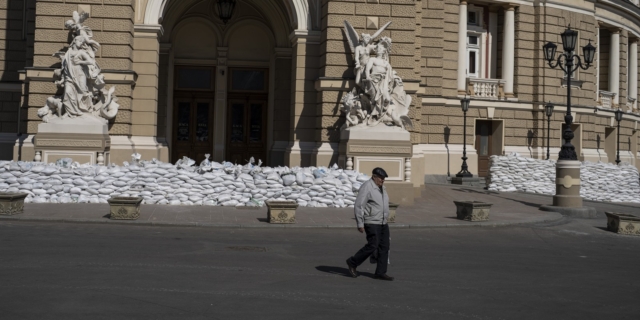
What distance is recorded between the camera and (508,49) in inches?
1399

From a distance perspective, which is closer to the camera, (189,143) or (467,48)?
(189,143)

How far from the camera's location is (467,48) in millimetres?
35656

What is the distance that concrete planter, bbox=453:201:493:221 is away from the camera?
57.2 feet

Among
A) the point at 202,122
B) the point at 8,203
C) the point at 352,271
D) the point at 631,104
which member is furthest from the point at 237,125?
the point at 631,104

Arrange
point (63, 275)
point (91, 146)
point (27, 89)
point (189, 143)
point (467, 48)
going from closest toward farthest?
point (63, 275), point (91, 146), point (27, 89), point (189, 143), point (467, 48)

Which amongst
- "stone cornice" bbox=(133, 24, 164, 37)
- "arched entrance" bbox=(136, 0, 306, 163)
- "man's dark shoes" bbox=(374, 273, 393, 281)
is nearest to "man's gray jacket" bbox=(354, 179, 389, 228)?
"man's dark shoes" bbox=(374, 273, 393, 281)

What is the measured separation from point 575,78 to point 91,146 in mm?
25635

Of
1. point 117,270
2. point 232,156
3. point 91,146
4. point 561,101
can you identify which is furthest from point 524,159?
point 117,270

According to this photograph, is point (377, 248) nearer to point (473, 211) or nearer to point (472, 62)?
point (473, 211)

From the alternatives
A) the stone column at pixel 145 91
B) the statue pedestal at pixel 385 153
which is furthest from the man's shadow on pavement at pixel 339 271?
the stone column at pixel 145 91

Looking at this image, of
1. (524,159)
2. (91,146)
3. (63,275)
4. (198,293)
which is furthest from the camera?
(524,159)

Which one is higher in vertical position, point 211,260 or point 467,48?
point 467,48

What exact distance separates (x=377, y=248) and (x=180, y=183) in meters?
9.65

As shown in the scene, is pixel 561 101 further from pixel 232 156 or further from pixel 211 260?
pixel 211 260
